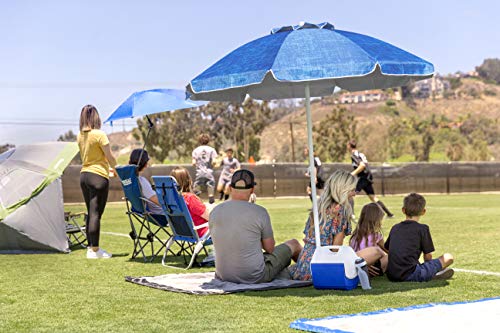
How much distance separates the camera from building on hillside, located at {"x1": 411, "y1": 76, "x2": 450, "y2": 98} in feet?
405

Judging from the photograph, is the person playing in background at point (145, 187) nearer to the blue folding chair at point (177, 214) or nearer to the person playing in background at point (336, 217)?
the blue folding chair at point (177, 214)

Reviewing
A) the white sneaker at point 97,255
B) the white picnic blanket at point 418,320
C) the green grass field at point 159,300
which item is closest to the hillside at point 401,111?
the white sneaker at point 97,255

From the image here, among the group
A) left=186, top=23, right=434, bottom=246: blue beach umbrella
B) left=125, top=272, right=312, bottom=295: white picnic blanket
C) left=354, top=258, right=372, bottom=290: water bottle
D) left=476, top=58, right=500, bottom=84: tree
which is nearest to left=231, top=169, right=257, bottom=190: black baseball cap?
left=186, top=23, right=434, bottom=246: blue beach umbrella

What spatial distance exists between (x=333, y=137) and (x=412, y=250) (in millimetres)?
59412

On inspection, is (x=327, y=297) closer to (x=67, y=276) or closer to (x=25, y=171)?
(x=67, y=276)

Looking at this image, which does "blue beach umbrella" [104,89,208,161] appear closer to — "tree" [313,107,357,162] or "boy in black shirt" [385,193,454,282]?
"boy in black shirt" [385,193,454,282]

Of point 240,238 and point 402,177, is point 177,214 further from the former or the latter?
point 402,177

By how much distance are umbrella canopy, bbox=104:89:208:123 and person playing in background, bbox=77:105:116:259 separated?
490 mm

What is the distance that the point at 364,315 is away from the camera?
235 inches

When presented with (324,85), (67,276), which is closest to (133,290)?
(67,276)

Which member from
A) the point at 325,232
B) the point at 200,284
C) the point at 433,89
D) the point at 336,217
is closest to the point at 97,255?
the point at 200,284

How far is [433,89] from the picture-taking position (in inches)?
5394

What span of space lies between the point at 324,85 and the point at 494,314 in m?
3.89

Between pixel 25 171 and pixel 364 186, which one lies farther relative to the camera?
pixel 364 186
